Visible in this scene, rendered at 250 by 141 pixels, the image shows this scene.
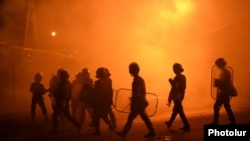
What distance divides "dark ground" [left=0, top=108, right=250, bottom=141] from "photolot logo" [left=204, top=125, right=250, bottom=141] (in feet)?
7.38

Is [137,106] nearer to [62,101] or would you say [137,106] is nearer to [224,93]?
[62,101]

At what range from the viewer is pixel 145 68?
2202 cm

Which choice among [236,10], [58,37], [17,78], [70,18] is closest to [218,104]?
[236,10]

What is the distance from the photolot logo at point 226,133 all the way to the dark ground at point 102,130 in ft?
7.38

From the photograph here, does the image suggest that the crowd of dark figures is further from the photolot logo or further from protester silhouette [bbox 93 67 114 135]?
the photolot logo

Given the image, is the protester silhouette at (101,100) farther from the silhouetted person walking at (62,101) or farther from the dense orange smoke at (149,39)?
the dense orange smoke at (149,39)

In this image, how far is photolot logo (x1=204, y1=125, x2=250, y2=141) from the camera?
5.64 m

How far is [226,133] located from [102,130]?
4522 mm

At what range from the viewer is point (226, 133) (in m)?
5.70

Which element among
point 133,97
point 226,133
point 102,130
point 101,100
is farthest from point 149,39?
point 226,133

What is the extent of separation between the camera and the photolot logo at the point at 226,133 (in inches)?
222

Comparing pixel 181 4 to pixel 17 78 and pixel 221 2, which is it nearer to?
pixel 221 2

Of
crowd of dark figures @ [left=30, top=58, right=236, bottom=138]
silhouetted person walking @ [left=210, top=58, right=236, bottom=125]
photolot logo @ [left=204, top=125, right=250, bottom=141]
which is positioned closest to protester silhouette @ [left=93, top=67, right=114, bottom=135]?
crowd of dark figures @ [left=30, top=58, right=236, bottom=138]

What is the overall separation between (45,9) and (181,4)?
6.54 metres
